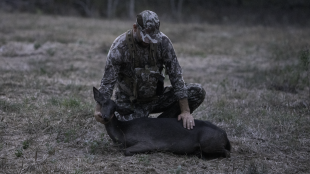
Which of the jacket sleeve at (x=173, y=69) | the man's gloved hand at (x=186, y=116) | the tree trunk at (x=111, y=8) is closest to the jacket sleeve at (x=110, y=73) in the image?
the jacket sleeve at (x=173, y=69)

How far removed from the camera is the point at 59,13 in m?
24.9

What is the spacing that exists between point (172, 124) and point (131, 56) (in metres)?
1.11

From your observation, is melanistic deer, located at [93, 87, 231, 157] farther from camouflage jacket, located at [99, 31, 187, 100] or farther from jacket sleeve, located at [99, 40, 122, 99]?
camouflage jacket, located at [99, 31, 187, 100]

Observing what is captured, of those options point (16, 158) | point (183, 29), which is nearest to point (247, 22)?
point (183, 29)

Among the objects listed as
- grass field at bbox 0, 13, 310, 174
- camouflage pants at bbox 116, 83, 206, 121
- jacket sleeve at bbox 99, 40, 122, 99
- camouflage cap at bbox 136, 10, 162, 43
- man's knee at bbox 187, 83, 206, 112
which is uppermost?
camouflage cap at bbox 136, 10, 162, 43

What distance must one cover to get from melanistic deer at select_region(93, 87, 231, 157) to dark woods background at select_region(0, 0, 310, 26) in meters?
19.8

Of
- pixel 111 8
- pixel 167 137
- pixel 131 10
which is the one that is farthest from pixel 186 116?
pixel 111 8

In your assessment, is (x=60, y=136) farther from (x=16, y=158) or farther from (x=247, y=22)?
(x=247, y=22)

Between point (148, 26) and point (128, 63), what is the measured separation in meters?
0.78

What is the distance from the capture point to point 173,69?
18.0ft

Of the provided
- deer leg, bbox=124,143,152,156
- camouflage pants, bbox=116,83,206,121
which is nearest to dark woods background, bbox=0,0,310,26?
camouflage pants, bbox=116,83,206,121

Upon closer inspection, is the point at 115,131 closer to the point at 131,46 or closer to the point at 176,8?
the point at 131,46

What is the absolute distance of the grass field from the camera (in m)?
4.82

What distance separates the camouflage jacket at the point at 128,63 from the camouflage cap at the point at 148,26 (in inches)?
15.3
